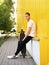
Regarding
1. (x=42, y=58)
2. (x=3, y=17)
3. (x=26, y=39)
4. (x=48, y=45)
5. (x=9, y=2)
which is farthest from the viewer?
(x=9, y=2)

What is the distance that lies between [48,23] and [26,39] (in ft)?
11.1

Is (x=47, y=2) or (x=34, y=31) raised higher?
(x=47, y=2)

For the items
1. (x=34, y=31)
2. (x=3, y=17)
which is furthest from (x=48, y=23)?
(x=3, y=17)

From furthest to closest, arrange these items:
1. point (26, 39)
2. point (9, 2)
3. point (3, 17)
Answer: point (9, 2), point (3, 17), point (26, 39)

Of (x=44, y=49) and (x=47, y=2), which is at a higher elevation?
(x=47, y=2)

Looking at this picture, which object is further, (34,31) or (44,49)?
(34,31)

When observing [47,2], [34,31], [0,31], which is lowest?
[0,31]

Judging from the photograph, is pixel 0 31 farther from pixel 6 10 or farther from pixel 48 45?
pixel 48 45

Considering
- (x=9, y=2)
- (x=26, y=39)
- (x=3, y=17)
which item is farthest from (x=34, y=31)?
(x=9, y=2)

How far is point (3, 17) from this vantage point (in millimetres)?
50719

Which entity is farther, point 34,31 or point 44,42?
point 34,31

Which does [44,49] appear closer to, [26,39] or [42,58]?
[42,58]

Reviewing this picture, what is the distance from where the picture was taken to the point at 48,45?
27.5 feet

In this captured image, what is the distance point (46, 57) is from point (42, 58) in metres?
0.50
